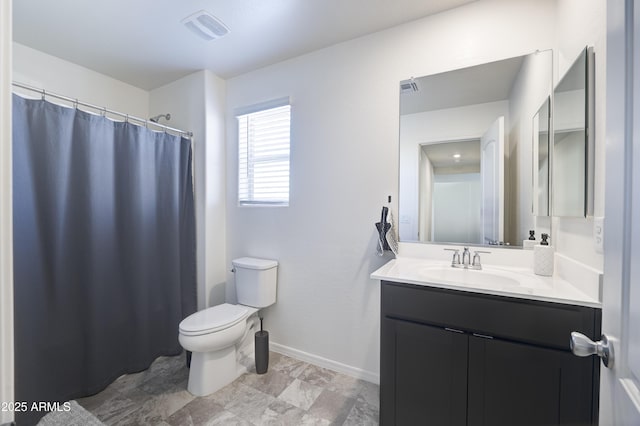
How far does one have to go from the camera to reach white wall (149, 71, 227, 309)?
2.41m

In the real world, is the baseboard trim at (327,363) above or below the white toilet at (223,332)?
below

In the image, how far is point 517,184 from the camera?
1545mm

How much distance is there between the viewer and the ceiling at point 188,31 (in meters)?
1.63

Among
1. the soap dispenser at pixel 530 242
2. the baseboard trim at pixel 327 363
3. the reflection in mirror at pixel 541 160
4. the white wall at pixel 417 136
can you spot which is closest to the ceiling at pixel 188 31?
the white wall at pixel 417 136

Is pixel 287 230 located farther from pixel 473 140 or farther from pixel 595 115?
pixel 595 115

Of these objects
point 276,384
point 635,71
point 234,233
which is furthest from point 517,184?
point 234,233

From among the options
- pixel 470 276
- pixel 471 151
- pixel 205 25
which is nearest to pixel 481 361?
pixel 470 276

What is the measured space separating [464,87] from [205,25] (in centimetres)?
170

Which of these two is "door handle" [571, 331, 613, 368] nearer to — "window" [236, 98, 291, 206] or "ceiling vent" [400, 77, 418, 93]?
"ceiling vent" [400, 77, 418, 93]

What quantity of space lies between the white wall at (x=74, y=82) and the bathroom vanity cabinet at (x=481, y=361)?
290cm

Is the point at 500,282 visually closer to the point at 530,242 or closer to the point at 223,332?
the point at 530,242

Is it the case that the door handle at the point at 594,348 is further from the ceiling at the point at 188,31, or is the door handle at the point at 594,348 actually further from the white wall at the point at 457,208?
the ceiling at the point at 188,31

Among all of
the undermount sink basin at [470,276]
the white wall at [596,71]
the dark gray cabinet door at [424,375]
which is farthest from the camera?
the undermount sink basin at [470,276]

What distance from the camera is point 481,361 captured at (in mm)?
1148
